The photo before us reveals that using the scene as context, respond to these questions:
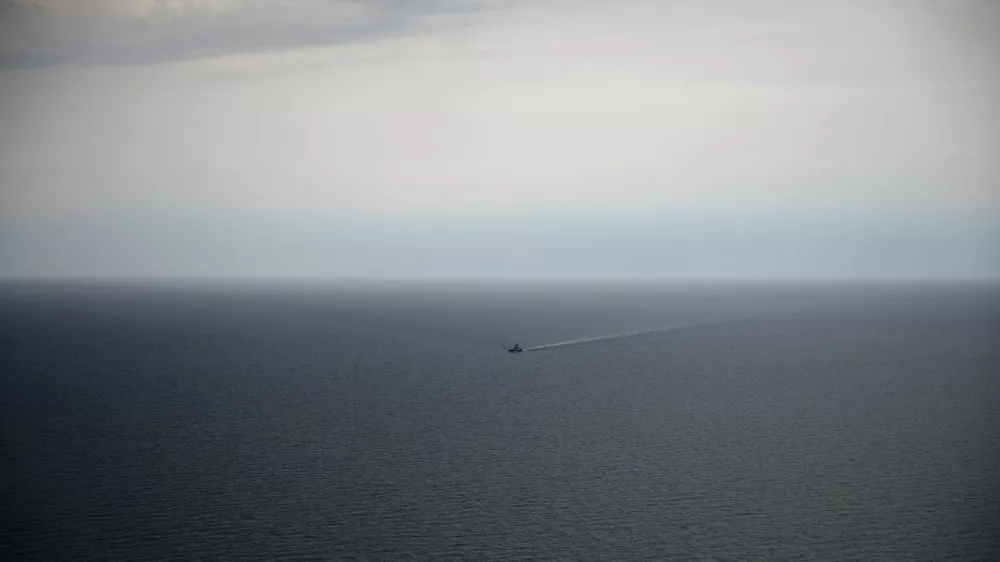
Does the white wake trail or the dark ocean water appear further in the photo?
the white wake trail

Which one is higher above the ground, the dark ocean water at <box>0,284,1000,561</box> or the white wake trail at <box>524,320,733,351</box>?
the white wake trail at <box>524,320,733,351</box>

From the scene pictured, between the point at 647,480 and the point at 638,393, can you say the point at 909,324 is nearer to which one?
the point at 638,393

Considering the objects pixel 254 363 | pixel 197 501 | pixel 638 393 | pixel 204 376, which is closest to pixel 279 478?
pixel 197 501

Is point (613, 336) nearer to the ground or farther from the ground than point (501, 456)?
farther from the ground

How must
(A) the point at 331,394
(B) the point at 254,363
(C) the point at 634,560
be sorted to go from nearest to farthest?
1. (C) the point at 634,560
2. (A) the point at 331,394
3. (B) the point at 254,363

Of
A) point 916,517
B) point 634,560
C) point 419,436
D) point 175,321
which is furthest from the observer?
point 175,321

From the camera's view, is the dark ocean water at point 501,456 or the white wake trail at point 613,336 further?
the white wake trail at point 613,336

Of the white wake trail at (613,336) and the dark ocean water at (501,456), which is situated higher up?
the white wake trail at (613,336)

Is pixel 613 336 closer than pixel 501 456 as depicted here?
No
